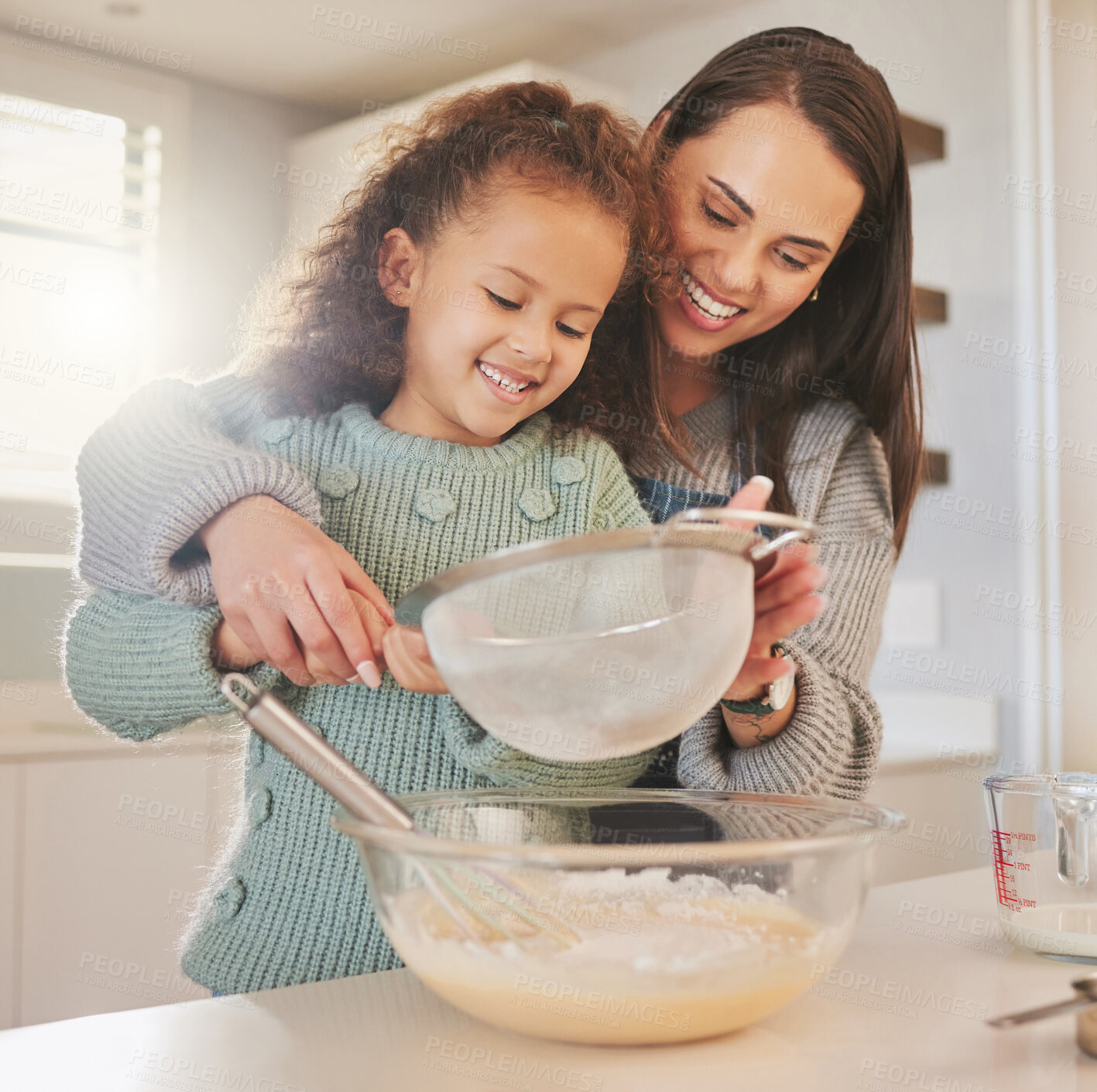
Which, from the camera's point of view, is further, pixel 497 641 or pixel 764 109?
pixel 764 109

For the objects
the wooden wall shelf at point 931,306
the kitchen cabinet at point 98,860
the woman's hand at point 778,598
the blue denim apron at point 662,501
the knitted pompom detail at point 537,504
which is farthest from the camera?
the wooden wall shelf at point 931,306

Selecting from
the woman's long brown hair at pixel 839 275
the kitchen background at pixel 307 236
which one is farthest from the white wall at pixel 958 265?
the woman's long brown hair at pixel 839 275

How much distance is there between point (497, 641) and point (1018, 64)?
6.27ft

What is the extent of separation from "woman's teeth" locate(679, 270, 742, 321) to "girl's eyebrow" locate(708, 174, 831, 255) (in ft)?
0.22

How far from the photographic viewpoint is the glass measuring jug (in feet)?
2.33

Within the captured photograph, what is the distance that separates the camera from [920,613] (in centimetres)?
228

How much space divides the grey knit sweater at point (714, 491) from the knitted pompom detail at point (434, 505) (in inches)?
3.6

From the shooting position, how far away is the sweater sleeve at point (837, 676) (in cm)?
80

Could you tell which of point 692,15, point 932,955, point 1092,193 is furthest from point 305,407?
point 692,15

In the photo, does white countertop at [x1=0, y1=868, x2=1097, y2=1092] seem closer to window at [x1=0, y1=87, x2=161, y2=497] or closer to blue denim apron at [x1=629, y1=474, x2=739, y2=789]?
blue denim apron at [x1=629, y1=474, x2=739, y2=789]

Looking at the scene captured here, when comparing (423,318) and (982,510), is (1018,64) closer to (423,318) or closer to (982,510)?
(982,510)

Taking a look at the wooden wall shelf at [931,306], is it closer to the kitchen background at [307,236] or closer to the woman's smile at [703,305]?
the kitchen background at [307,236]

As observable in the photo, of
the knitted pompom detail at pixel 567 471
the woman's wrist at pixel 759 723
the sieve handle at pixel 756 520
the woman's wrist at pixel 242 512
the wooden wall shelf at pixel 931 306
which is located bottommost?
the woman's wrist at pixel 759 723

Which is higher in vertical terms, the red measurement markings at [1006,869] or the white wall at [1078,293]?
the white wall at [1078,293]
